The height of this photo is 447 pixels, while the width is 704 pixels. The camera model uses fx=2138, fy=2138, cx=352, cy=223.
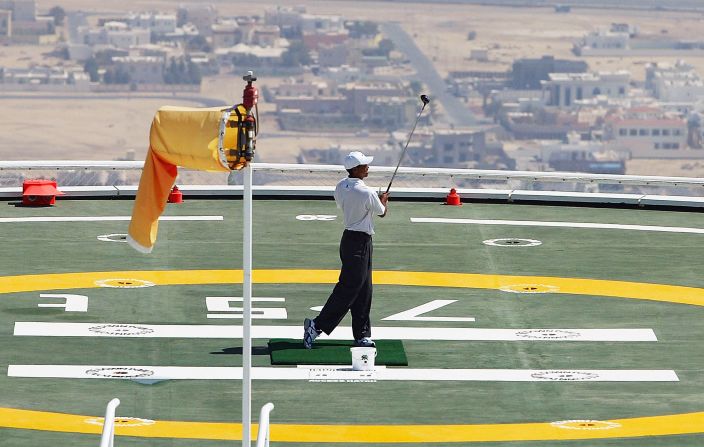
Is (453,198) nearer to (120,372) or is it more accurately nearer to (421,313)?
(421,313)

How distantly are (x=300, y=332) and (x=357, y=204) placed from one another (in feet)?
5.31

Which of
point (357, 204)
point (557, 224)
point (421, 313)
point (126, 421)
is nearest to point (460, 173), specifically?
point (557, 224)

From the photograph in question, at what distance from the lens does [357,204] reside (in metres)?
17.7

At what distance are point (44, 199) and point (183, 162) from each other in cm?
1449

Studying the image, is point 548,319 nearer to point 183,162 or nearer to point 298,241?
point 298,241

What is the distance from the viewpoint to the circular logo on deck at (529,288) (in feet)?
69.1

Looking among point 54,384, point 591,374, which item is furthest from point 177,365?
point 591,374

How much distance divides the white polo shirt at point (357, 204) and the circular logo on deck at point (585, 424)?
292cm

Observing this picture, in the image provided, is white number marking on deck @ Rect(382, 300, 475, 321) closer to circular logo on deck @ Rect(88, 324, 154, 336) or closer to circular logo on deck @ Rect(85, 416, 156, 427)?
circular logo on deck @ Rect(88, 324, 154, 336)

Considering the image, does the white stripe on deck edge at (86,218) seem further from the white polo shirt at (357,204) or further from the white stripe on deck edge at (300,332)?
the white polo shirt at (357,204)

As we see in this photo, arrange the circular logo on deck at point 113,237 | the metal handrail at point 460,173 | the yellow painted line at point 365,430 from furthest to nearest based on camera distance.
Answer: the metal handrail at point 460,173, the circular logo on deck at point 113,237, the yellow painted line at point 365,430

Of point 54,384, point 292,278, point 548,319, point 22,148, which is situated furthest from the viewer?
point 22,148

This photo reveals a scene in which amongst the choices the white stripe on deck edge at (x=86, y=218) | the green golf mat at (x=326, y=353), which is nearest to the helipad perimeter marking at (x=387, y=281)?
the green golf mat at (x=326, y=353)

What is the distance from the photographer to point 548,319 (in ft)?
64.1
